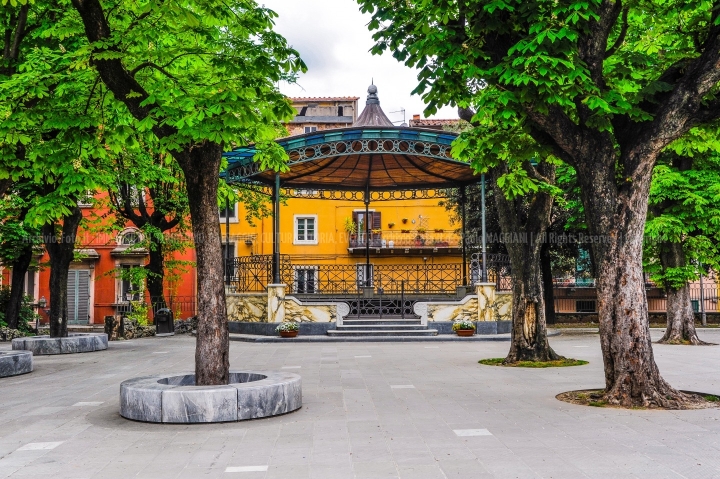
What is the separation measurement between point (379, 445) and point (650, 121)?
5.53 metres

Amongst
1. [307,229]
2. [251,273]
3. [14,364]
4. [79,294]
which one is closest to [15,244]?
[251,273]

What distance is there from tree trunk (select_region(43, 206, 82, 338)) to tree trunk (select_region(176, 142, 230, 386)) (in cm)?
1023

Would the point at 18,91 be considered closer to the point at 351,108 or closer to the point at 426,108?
the point at 426,108

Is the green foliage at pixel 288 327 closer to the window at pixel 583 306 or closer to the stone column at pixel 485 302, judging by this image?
the stone column at pixel 485 302

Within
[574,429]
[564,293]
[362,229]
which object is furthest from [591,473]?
[362,229]

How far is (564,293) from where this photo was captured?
33688 millimetres

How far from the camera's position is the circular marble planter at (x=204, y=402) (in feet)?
26.0

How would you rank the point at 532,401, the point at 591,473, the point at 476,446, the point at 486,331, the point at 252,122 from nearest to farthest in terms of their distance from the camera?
the point at 591,473 < the point at 476,446 < the point at 252,122 < the point at 532,401 < the point at 486,331

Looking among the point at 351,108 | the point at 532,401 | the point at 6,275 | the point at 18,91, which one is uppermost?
the point at 351,108

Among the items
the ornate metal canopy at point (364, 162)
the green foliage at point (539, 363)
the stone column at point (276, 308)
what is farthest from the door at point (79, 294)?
the green foliage at point (539, 363)

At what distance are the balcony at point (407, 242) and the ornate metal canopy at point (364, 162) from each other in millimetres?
12188

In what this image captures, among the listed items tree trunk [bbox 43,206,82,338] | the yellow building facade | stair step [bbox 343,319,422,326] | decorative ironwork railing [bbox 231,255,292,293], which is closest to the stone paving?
tree trunk [bbox 43,206,82,338]

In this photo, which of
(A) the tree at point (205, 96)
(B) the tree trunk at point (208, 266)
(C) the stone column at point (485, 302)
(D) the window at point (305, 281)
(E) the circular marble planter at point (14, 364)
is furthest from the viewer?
(D) the window at point (305, 281)

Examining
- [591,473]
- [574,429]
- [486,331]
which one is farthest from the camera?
[486,331]
